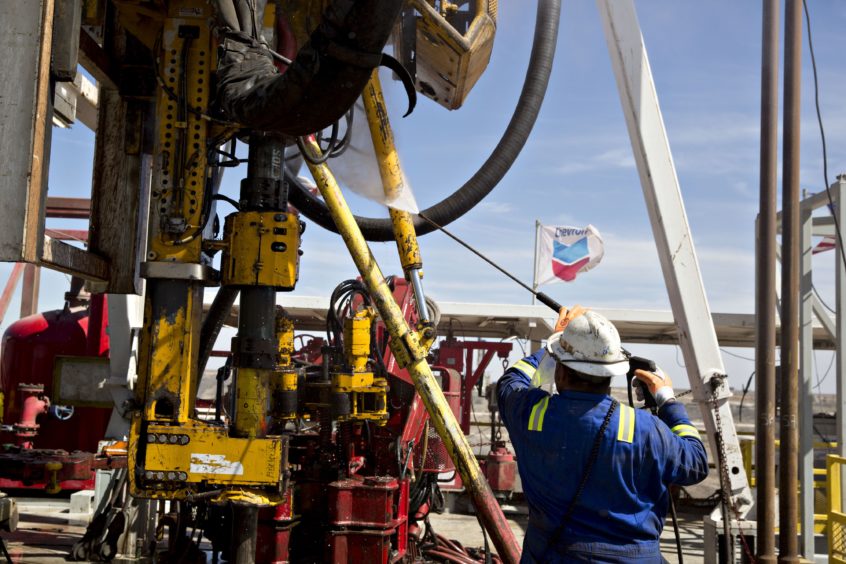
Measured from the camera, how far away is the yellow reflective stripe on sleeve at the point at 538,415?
3.09 metres

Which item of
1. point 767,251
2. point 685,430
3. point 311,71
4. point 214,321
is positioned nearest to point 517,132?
point 767,251

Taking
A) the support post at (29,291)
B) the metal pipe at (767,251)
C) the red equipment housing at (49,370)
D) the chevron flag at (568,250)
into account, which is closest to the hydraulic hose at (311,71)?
the metal pipe at (767,251)

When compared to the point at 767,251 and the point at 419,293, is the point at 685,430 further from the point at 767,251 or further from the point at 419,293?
the point at 767,251

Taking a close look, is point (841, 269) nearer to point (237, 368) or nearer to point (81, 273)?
point (237, 368)

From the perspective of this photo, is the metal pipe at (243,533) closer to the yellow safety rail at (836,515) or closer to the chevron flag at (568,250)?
the yellow safety rail at (836,515)

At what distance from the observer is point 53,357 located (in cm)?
1102

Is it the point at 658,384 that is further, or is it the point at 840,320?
the point at 840,320

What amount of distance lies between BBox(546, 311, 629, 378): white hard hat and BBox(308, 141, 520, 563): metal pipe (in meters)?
2.23

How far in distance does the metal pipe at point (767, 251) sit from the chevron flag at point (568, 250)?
1000 centimetres

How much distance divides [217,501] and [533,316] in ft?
31.8

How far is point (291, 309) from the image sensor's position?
46.8ft

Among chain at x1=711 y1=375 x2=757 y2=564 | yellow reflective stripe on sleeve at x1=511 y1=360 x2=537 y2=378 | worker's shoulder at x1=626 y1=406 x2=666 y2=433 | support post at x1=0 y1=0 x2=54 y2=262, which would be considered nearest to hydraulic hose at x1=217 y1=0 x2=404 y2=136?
support post at x1=0 y1=0 x2=54 y2=262

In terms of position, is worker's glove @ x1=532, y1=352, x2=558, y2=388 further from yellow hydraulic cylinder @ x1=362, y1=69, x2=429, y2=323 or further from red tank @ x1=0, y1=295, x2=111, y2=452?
red tank @ x1=0, y1=295, x2=111, y2=452

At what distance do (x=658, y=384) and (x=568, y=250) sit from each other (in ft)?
43.7
